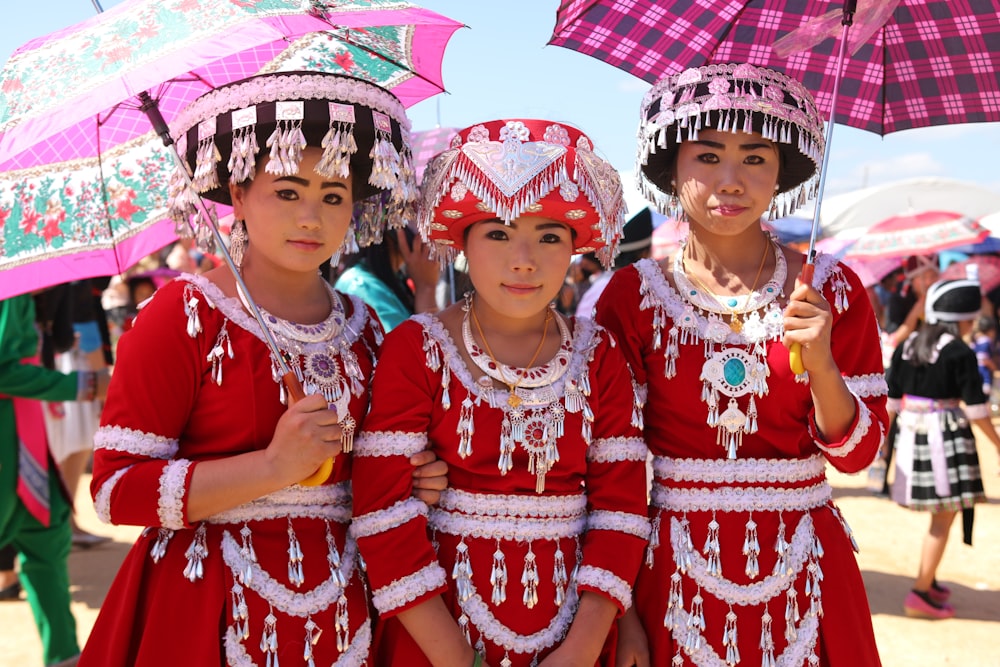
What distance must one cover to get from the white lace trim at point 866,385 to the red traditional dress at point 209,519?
4.49 ft

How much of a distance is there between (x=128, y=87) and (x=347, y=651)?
53.6 inches

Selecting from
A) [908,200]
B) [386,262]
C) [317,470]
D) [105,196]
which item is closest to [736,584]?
[317,470]

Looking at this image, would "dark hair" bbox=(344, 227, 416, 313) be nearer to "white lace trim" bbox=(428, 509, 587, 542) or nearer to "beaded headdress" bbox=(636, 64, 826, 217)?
"beaded headdress" bbox=(636, 64, 826, 217)

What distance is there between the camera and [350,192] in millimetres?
2244

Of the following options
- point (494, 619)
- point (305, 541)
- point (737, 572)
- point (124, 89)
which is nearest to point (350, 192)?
point (124, 89)

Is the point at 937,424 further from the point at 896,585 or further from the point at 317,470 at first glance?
the point at 317,470

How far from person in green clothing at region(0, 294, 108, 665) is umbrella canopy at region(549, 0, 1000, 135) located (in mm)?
2834

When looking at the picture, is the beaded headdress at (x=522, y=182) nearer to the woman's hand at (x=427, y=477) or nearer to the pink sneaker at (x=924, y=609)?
the woman's hand at (x=427, y=477)

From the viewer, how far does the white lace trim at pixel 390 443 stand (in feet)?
6.91

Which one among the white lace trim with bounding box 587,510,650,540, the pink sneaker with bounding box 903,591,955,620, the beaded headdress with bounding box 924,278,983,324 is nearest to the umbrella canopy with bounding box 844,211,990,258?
the beaded headdress with bounding box 924,278,983,324

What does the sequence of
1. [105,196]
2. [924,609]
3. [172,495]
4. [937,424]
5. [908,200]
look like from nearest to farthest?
[172,495], [105,196], [924,609], [937,424], [908,200]

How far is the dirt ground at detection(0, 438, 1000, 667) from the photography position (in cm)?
532

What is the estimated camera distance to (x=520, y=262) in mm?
2176

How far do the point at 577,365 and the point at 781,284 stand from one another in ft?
2.19
